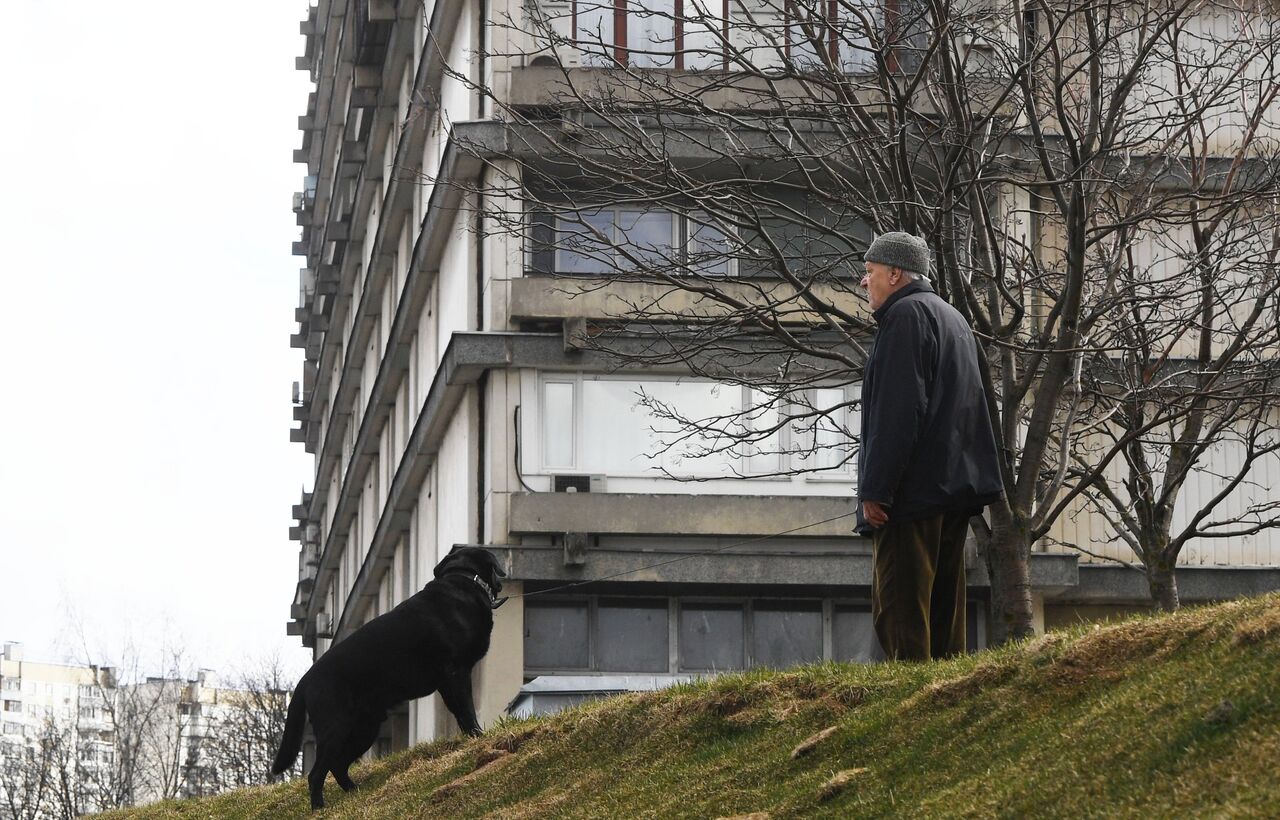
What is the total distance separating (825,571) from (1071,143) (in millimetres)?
14765

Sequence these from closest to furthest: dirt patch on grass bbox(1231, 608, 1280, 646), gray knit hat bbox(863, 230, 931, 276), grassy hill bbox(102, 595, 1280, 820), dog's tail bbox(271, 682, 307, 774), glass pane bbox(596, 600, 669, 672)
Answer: grassy hill bbox(102, 595, 1280, 820) → dirt patch on grass bbox(1231, 608, 1280, 646) → gray knit hat bbox(863, 230, 931, 276) → dog's tail bbox(271, 682, 307, 774) → glass pane bbox(596, 600, 669, 672)

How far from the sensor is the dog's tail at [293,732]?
12.6m

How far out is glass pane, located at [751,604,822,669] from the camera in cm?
2878

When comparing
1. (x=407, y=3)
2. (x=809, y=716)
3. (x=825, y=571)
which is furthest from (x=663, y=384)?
(x=809, y=716)

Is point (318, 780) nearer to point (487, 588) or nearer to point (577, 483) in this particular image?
point (487, 588)

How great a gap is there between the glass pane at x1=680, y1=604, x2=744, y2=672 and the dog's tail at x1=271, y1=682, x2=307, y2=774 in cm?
1592

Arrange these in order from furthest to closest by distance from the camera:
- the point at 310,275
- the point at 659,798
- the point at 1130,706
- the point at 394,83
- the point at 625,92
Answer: the point at 310,275 → the point at 394,83 → the point at 625,92 → the point at 659,798 → the point at 1130,706

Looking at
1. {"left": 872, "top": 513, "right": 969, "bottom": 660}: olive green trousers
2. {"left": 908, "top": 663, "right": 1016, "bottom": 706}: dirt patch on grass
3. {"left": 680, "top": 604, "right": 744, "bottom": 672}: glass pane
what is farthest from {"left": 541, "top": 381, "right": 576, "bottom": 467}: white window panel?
{"left": 908, "top": 663, "right": 1016, "bottom": 706}: dirt patch on grass

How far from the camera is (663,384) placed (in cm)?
2872

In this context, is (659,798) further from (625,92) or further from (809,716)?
(625,92)

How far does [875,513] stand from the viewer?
9352 millimetres

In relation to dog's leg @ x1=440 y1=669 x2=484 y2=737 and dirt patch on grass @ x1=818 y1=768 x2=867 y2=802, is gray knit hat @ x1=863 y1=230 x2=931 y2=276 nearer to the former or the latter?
dirt patch on grass @ x1=818 y1=768 x2=867 y2=802

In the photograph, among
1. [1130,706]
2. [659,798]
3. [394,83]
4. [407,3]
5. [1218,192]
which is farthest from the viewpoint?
[394,83]

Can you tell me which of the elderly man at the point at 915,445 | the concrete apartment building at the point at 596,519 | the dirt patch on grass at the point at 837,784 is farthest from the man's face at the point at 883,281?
the concrete apartment building at the point at 596,519
